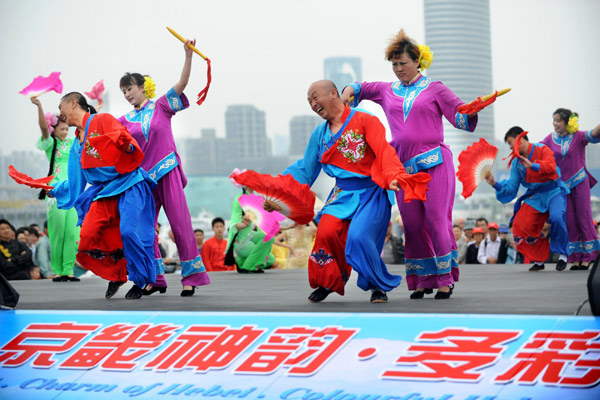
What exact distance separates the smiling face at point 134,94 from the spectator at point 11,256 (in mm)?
3513

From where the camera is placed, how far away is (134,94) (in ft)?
18.0

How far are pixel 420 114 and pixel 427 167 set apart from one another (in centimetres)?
31

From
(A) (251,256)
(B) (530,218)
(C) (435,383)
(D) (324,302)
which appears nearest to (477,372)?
(C) (435,383)

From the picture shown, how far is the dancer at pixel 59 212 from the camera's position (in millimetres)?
7441

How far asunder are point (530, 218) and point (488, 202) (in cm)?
2386

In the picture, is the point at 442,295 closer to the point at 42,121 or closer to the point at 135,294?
the point at 135,294

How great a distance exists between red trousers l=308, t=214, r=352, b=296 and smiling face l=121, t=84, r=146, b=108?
163 centimetres

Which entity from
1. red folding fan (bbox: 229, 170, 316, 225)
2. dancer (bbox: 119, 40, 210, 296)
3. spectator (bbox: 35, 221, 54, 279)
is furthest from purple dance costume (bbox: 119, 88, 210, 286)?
spectator (bbox: 35, 221, 54, 279)

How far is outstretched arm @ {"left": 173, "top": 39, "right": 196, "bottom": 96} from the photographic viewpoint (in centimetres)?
513

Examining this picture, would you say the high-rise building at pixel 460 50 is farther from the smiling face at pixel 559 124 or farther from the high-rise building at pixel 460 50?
the smiling face at pixel 559 124

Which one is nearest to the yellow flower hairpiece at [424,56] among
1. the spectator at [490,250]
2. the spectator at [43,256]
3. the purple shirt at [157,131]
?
the purple shirt at [157,131]

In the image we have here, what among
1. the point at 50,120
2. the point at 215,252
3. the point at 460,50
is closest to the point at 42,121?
the point at 50,120

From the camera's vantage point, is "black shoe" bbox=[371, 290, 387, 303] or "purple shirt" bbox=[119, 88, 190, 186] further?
"purple shirt" bbox=[119, 88, 190, 186]

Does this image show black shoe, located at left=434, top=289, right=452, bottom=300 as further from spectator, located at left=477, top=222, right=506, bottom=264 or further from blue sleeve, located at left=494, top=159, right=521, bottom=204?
spectator, located at left=477, top=222, right=506, bottom=264
